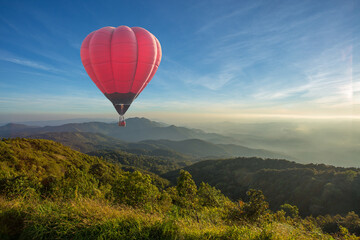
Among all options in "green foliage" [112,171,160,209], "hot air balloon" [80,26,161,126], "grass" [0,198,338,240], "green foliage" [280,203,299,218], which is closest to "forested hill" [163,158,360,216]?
"green foliage" [280,203,299,218]

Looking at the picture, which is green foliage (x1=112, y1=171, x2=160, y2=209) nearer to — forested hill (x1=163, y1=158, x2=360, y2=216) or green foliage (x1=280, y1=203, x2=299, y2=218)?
green foliage (x1=280, y1=203, x2=299, y2=218)

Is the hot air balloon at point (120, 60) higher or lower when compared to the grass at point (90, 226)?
higher

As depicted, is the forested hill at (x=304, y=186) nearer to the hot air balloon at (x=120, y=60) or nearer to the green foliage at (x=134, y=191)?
the green foliage at (x=134, y=191)

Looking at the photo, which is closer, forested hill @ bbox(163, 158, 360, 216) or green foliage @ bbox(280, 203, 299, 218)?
green foliage @ bbox(280, 203, 299, 218)

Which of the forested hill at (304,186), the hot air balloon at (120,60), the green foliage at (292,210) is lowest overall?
the forested hill at (304,186)

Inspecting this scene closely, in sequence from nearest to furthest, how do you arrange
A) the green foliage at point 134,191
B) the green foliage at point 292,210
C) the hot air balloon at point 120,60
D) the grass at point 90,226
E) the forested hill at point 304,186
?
the grass at point 90,226, the hot air balloon at point 120,60, the green foliage at point 134,191, the green foliage at point 292,210, the forested hill at point 304,186

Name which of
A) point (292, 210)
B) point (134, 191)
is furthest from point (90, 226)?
point (292, 210)

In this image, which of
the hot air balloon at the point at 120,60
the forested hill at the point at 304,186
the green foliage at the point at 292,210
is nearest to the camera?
the hot air balloon at the point at 120,60

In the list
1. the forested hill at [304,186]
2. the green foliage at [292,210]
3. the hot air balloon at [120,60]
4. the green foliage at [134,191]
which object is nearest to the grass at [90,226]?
the green foliage at [134,191]

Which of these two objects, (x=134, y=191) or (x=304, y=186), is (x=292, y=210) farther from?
(x=304, y=186)
